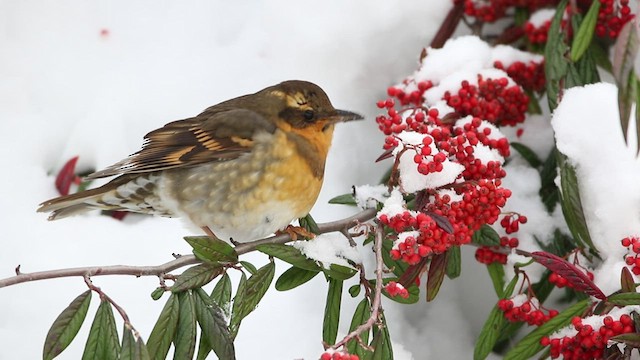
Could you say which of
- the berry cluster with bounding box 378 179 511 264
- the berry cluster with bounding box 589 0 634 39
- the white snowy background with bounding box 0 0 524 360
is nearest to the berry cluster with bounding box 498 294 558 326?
the berry cluster with bounding box 378 179 511 264

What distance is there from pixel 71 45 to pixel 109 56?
5.0 inches

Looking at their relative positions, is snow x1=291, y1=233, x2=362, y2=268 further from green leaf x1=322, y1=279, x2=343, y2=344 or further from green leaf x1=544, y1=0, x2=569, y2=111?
green leaf x1=544, y1=0, x2=569, y2=111

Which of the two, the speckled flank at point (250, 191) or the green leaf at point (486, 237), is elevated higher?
the speckled flank at point (250, 191)

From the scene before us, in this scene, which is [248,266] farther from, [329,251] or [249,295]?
[329,251]

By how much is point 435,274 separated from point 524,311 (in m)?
0.23

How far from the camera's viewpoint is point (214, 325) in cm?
176

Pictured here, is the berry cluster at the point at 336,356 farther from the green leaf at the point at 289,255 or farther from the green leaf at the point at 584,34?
the green leaf at the point at 584,34

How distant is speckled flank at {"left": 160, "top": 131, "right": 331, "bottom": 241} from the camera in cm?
202

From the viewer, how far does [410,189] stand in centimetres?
→ 183

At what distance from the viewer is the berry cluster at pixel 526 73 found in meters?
2.50

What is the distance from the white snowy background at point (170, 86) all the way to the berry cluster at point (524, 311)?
0.49m

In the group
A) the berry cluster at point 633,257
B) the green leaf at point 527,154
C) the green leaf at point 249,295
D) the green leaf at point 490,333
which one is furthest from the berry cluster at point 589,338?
the green leaf at point 527,154

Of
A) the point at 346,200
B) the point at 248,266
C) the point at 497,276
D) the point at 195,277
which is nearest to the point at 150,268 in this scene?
the point at 195,277

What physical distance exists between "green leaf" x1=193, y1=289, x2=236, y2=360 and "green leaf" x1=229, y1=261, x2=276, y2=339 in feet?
0.06
